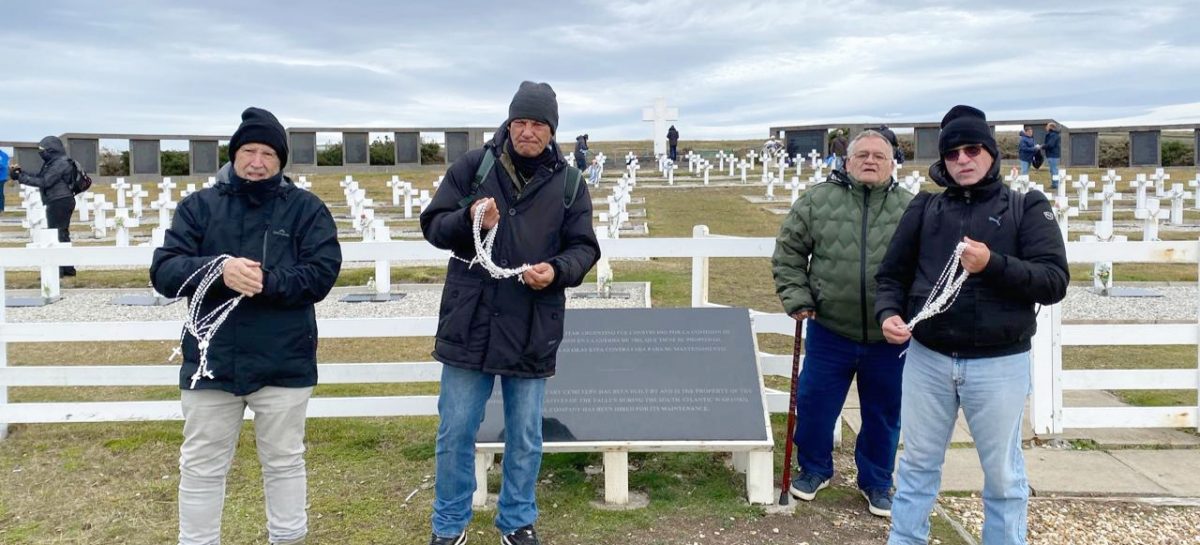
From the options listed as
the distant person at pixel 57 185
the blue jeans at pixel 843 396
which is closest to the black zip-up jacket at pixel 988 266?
the blue jeans at pixel 843 396

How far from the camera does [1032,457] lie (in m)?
5.32

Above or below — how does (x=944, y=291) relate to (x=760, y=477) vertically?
above

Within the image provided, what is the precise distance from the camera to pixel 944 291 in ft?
11.2

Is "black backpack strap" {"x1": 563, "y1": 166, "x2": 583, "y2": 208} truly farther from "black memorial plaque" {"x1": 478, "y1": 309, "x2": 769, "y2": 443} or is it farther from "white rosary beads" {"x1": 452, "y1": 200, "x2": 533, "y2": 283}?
"black memorial plaque" {"x1": 478, "y1": 309, "x2": 769, "y2": 443}

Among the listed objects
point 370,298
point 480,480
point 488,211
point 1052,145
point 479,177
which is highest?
point 1052,145

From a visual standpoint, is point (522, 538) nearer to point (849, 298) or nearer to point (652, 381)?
point (652, 381)

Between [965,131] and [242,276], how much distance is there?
8.66ft

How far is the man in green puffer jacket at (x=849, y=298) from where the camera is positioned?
14.3ft

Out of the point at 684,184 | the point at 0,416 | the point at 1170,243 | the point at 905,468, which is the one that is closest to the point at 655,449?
the point at 905,468

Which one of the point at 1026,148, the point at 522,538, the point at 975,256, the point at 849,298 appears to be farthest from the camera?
the point at 1026,148

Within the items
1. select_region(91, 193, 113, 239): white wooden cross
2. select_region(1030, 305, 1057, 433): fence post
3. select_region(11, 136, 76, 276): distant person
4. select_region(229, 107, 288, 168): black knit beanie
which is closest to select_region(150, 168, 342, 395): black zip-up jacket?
select_region(229, 107, 288, 168): black knit beanie

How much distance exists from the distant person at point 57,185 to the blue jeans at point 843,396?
1154 centimetres

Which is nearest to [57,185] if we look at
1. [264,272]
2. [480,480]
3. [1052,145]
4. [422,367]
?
[422,367]

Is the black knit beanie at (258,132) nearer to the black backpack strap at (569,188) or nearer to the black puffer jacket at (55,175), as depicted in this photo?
the black backpack strap at (569,188)
